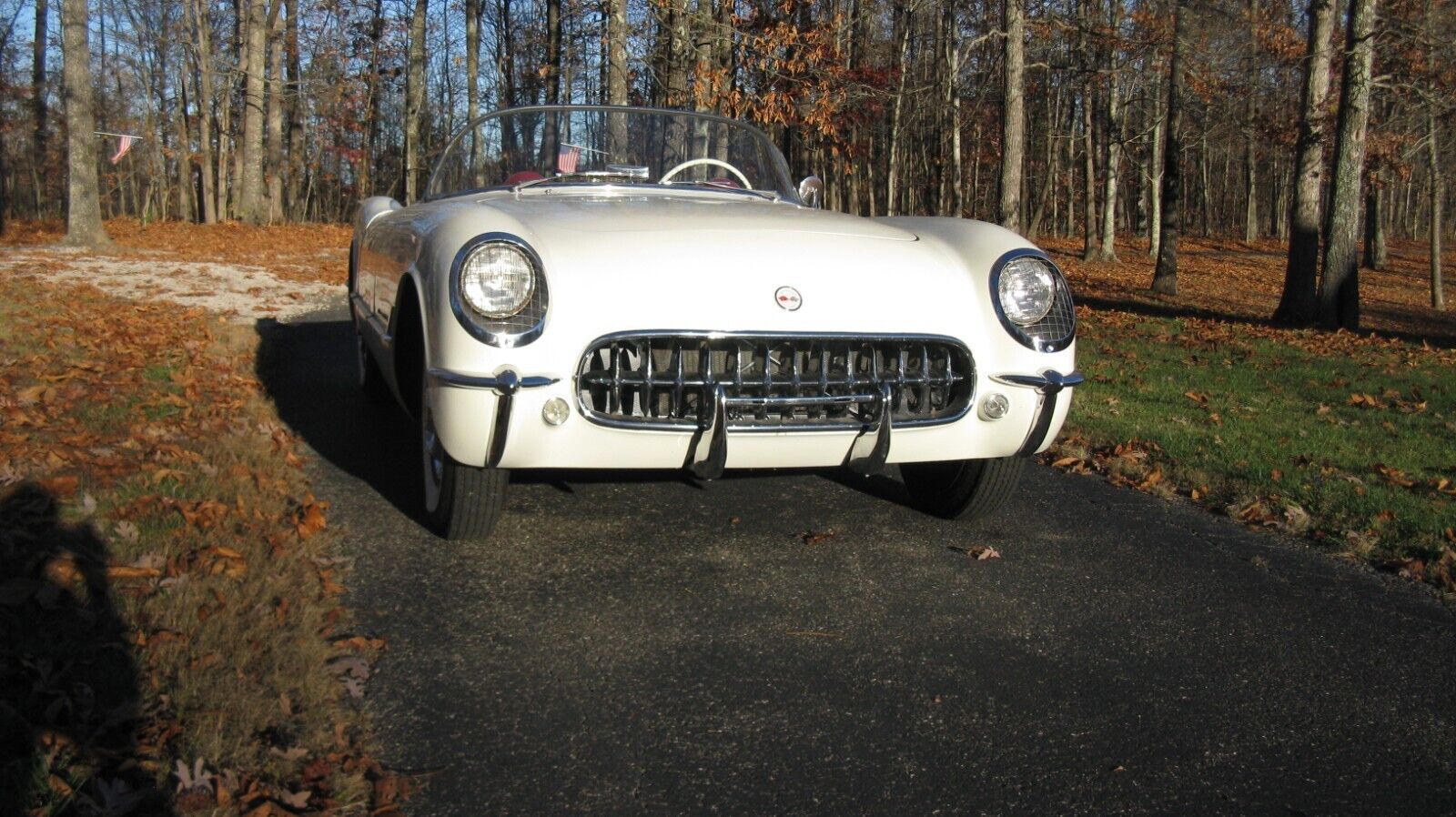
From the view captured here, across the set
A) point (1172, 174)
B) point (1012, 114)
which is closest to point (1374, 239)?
point (1172, 174)

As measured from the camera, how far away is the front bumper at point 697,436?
3354 millimetres

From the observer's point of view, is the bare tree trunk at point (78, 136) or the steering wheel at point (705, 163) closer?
the steering wheel at point (705, 163)

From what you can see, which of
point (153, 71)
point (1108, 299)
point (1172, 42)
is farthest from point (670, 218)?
point (153, 71)

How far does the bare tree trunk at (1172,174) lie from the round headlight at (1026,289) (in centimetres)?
1577

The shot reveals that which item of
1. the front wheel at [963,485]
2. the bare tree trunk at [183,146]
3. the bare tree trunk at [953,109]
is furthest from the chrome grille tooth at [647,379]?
the bare tree trunk at [183,146]

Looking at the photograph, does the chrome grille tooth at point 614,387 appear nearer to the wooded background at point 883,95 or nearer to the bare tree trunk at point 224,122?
the wooded background at point 883,95

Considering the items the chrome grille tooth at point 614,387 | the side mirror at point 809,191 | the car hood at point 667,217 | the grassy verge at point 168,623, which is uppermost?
the side mirror at point 809,191

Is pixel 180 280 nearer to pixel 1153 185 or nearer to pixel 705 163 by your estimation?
pixel 705 163

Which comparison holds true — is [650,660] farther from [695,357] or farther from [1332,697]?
[1332,697]

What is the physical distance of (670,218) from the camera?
157 inches

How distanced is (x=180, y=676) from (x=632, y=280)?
1604 mm

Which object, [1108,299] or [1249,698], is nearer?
[1249,698]

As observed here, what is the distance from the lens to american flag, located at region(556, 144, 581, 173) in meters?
5.14

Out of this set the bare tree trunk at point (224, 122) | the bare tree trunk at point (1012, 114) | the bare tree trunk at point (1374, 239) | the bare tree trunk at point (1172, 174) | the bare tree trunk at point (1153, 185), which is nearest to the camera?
the bare tree trunk at point (1012, 114)
